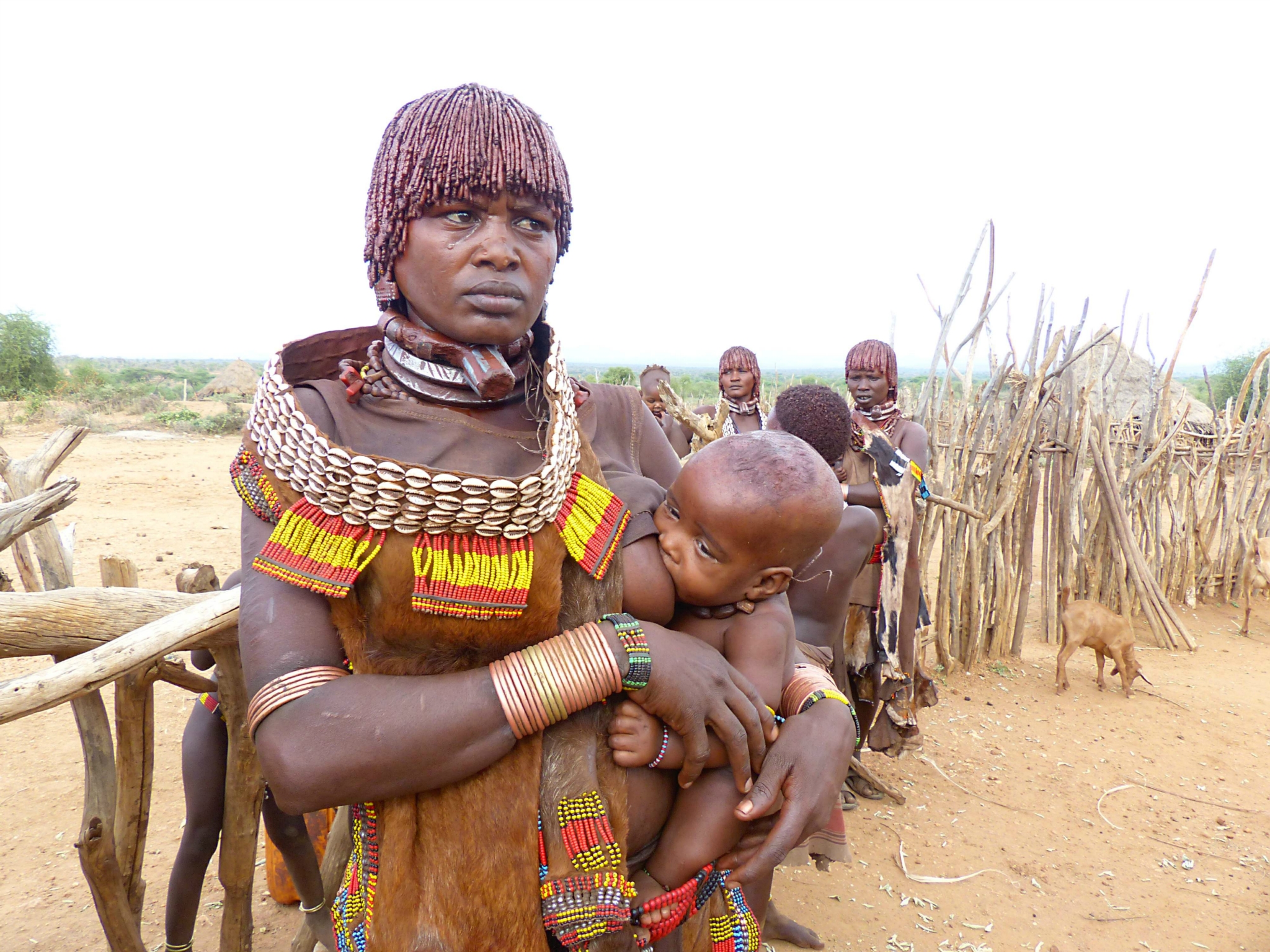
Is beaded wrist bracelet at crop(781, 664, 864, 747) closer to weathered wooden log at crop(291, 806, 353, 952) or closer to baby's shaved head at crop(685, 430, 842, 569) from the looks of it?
baby's shaved head at crop(685, 430, 842, 569)

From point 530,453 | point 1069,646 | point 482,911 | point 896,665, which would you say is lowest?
point 1069,646

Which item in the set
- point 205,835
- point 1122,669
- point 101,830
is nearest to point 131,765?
point 101,830

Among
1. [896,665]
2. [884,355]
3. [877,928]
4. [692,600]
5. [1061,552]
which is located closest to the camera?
[692,600]

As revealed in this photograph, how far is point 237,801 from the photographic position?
249cm

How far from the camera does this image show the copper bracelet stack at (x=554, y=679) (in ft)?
3.96

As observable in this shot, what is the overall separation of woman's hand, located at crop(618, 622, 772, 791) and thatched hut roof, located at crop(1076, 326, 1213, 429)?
21.3 feet

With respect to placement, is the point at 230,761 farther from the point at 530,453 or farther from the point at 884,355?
the point at 884,355

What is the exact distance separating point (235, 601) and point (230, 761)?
35.8 inches

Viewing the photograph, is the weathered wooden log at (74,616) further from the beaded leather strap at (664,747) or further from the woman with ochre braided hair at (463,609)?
the beaded leather strap at (664,747)

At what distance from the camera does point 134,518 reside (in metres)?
11.3

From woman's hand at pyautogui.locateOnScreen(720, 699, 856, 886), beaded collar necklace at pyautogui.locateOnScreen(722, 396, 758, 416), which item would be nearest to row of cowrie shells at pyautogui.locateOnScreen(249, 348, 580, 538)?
woman's hand at pyautogui.locateOnScreen(720, 699, 856, 886)

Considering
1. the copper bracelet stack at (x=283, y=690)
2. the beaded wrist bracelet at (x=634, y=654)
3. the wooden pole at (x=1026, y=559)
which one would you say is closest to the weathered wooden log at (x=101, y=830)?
the copper bracelet stack at (x=283, y=690)

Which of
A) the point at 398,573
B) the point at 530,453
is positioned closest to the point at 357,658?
the point at 398,573

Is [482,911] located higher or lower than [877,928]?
higher
